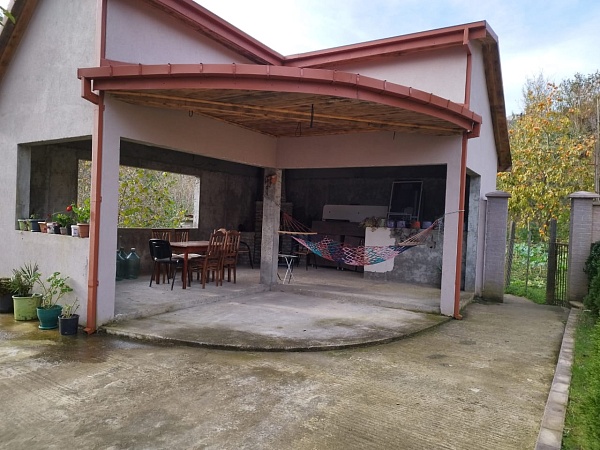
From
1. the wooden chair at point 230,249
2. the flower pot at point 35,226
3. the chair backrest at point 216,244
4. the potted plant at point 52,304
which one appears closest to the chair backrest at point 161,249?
the chair backrest at point 216,244

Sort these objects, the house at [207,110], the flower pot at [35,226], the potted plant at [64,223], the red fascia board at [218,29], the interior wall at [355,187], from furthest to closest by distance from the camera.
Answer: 1. the interior wall at [355,187]
2. the red fascia board at [218,29]
3. the flower pot at [35,226]
4. the potted plant at [64,223]
5. the house at [207,110]

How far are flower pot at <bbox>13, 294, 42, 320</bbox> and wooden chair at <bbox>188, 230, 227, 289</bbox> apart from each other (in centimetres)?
239

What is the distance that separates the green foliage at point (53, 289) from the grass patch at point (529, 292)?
7.57 meters

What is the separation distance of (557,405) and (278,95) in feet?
11.5

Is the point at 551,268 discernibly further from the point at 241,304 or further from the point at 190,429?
the point at 190,429

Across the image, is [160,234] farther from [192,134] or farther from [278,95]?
[278,95]

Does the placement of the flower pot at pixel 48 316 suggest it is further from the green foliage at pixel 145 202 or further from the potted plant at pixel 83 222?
the green foliage at pixel 145 202

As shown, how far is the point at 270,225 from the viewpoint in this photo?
7.55 meters

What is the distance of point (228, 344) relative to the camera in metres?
4.22

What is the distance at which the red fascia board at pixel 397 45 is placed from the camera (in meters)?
5.98

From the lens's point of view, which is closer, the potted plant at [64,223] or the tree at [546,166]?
the potted plant at [64,223]

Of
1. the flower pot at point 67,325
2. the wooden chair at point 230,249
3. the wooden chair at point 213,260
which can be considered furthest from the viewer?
the wooden chair at point 230,249

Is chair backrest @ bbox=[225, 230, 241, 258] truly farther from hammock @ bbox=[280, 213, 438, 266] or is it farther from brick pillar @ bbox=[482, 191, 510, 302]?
brick pillar @ bbox=[482, 191, 510, 302]

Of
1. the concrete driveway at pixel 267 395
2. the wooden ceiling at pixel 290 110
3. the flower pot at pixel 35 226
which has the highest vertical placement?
the wooden ceiling at pixel 290 110
